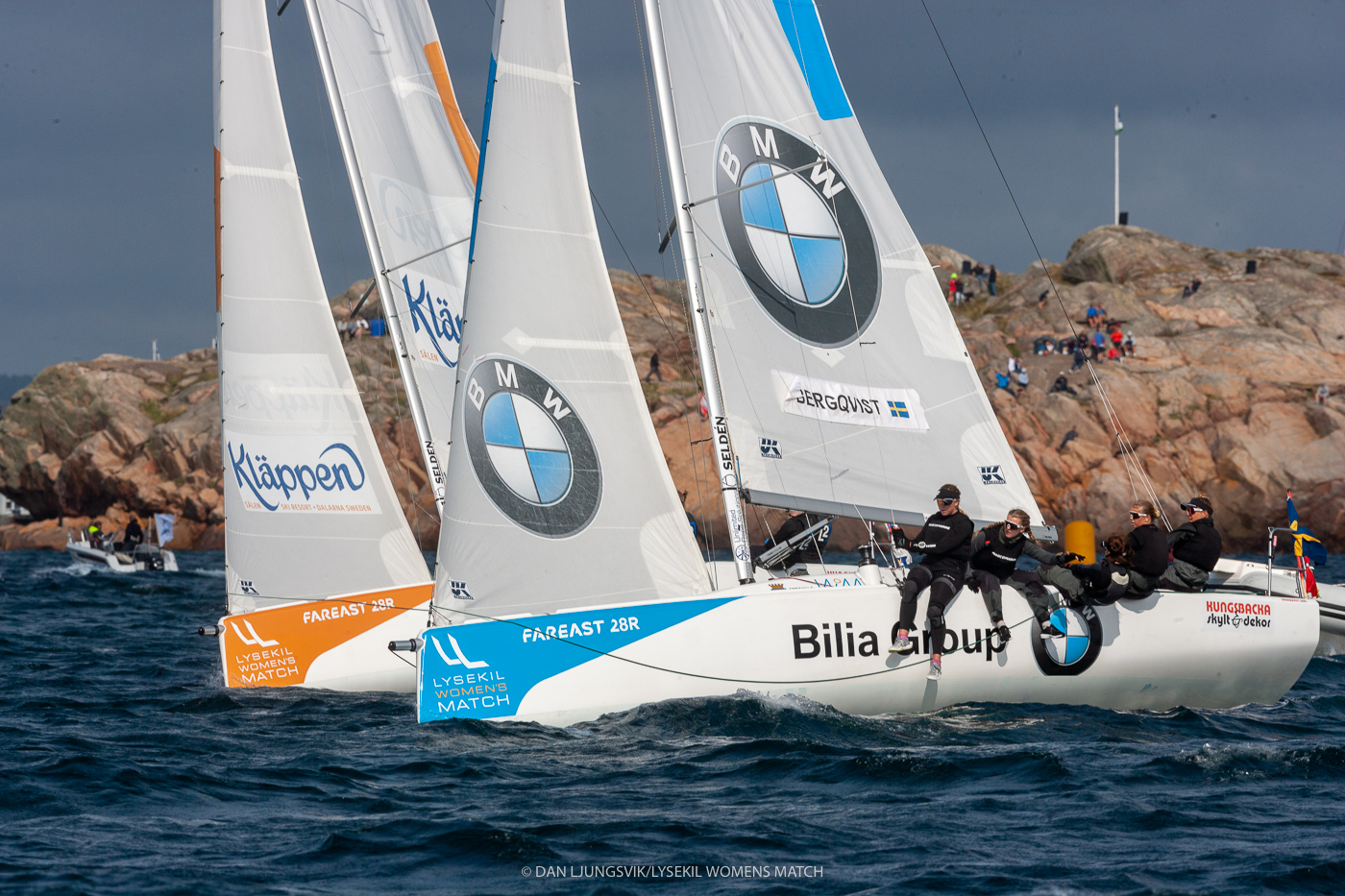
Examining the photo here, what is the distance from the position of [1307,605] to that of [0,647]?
661 inches

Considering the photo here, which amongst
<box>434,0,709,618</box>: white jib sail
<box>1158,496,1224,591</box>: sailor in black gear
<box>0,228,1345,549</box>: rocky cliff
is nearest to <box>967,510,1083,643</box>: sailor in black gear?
<box>1158,496,1224,591</box>: sailor in black gear

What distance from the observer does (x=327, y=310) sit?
51.0 ft

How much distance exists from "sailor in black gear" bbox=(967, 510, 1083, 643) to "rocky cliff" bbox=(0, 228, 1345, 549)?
22444 millimetres

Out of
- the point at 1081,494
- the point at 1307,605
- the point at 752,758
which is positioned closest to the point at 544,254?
the point at 752,758

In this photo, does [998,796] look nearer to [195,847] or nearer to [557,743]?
[557,743]

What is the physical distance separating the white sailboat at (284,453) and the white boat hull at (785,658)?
382cm

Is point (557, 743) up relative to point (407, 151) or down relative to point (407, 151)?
down

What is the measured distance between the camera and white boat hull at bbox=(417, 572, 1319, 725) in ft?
35.3

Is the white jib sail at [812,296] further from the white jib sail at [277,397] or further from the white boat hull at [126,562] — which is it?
the white boat hull at [126,562]

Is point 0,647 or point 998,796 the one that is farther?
point 0,647

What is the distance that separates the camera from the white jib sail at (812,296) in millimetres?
12688

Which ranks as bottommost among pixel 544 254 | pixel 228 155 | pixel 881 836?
pixel 881 836

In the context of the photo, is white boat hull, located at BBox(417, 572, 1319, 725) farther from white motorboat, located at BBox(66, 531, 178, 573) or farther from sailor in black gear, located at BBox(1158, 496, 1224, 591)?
white motorboat, located at BBox(66, 531, 178, 573)

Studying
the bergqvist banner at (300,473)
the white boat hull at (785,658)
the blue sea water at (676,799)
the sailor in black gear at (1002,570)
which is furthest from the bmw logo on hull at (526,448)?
the bergqvist banner at (300,473)
